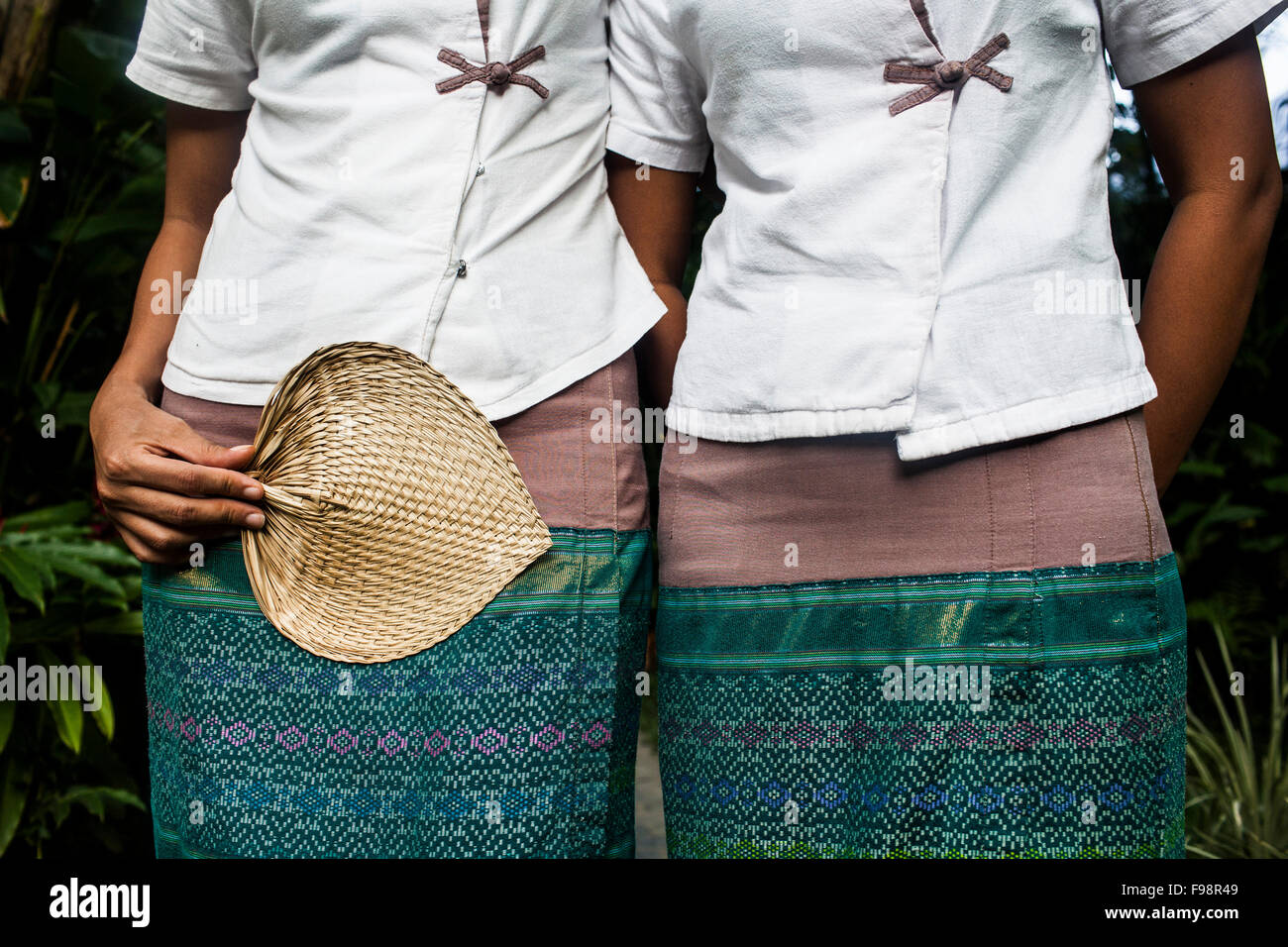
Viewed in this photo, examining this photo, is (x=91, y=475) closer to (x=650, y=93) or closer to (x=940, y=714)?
(x=650, y=93)

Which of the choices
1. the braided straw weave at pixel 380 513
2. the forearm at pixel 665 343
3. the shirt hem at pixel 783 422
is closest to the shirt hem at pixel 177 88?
the braided straw weave at pixel 380 513

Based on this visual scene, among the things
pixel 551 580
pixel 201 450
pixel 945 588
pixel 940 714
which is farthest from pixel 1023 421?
pixel 201 450

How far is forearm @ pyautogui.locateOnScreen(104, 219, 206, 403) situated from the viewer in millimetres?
1450

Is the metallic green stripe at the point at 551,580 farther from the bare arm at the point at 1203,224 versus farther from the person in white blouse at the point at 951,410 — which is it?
the bare arm at the point at 1203,224

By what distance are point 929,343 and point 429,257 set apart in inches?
19.2

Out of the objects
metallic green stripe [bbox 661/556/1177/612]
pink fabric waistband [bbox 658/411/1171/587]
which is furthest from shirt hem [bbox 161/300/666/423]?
metallic green stripe [bbox 661/556/1177/612]

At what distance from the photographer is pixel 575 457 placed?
130 cm

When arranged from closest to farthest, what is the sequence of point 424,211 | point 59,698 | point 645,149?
point 424,211 → point 645,149 → point 59,698

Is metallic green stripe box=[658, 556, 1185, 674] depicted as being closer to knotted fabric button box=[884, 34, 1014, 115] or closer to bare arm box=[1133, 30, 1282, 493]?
bare arm box=[1133, 30, 1282, 493]

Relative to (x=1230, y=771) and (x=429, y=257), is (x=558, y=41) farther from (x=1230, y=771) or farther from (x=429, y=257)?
(x=1230, y=771)

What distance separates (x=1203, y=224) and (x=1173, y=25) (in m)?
0.19

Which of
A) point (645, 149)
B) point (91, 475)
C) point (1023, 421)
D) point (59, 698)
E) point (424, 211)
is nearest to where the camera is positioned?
point (1023, 421)

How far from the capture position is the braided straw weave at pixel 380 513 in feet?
4.09

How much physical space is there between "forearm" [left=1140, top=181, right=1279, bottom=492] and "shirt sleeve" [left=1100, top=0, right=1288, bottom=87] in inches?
5.5
